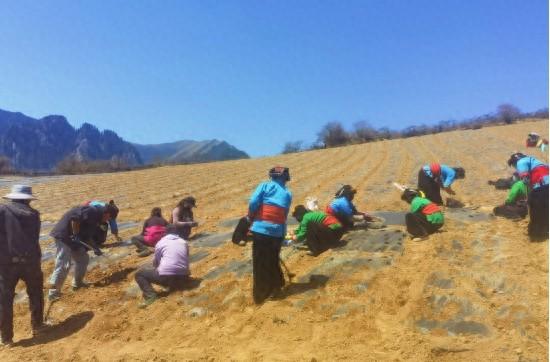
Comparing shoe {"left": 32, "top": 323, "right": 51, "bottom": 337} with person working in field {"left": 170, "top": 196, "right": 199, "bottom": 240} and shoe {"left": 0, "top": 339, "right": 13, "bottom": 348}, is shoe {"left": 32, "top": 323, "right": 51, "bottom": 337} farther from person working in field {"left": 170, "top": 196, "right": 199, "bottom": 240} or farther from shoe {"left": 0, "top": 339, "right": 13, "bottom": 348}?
person working in field {"left": 170, "top": 196, "right": 199, "bottom": 240}

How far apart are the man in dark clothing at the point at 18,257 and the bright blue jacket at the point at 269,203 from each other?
2.62 metres

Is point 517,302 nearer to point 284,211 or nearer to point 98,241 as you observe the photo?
point 284,211

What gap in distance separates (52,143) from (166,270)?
109 metres

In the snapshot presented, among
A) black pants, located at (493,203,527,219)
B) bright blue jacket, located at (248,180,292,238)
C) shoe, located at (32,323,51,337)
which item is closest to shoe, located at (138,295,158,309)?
shoe, located at (32,323,51,337)

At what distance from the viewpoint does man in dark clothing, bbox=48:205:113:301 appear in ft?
22.0

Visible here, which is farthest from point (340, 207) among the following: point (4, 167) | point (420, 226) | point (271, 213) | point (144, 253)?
point (4, 167)

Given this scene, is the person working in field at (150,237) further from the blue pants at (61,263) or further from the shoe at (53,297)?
the shoe at (53,297)

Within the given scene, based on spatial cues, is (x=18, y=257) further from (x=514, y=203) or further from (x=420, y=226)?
(x=514, y=203)

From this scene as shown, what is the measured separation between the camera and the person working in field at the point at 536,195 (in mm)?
6492

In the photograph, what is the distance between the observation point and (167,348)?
16.1 ft

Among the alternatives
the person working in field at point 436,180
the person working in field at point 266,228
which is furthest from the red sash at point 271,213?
the person working in field at point 436,180

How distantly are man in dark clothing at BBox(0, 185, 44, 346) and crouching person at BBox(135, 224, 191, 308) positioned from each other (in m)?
1.20

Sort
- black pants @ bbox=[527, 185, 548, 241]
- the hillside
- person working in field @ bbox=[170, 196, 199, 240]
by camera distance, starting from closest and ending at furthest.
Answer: the hillside → black pants @ bbox=[527, 185, 548, 241] → person working in field @ bbox=[170, 196, 199, 240]

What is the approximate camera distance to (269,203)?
562 centimetres
